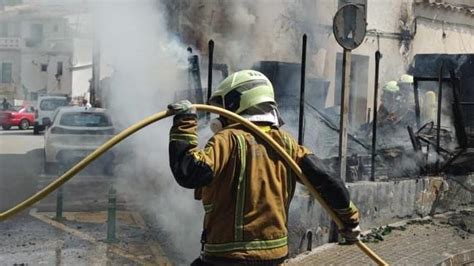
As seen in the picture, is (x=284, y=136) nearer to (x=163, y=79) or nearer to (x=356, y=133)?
(x=163, y=79)

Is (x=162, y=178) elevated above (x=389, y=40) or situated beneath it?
situated beneath

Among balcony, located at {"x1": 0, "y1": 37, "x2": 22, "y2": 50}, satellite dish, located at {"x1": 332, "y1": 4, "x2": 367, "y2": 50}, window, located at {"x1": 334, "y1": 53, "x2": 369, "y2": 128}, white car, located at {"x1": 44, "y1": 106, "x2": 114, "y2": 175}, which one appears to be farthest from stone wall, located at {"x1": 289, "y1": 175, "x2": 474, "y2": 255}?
balcony, located at {"x1": 0, "y1": 37, "x2": 22, "y2": 50}

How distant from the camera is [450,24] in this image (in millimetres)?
20375

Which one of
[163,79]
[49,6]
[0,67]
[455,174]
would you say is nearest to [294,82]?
[163,79]

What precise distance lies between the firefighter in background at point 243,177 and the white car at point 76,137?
8.94 m

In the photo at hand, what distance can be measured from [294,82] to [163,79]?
225 centimetres

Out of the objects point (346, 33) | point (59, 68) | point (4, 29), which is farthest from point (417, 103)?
point (59, 68)

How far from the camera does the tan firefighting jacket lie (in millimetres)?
2787

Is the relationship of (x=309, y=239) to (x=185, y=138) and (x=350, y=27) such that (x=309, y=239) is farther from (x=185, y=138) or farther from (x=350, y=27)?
(x=185, y=138)

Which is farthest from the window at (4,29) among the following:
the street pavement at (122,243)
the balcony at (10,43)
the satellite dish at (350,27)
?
the satellite dish at (350,27)

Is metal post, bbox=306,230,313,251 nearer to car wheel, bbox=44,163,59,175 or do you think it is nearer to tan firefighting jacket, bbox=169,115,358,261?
tan firefighting jacket, bbox=169,115,358,261

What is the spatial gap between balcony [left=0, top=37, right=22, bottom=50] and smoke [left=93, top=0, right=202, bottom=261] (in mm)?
2426

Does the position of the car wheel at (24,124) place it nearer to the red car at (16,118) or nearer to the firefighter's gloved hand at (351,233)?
the red car at (16,118)

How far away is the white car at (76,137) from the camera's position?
39.2 ft
